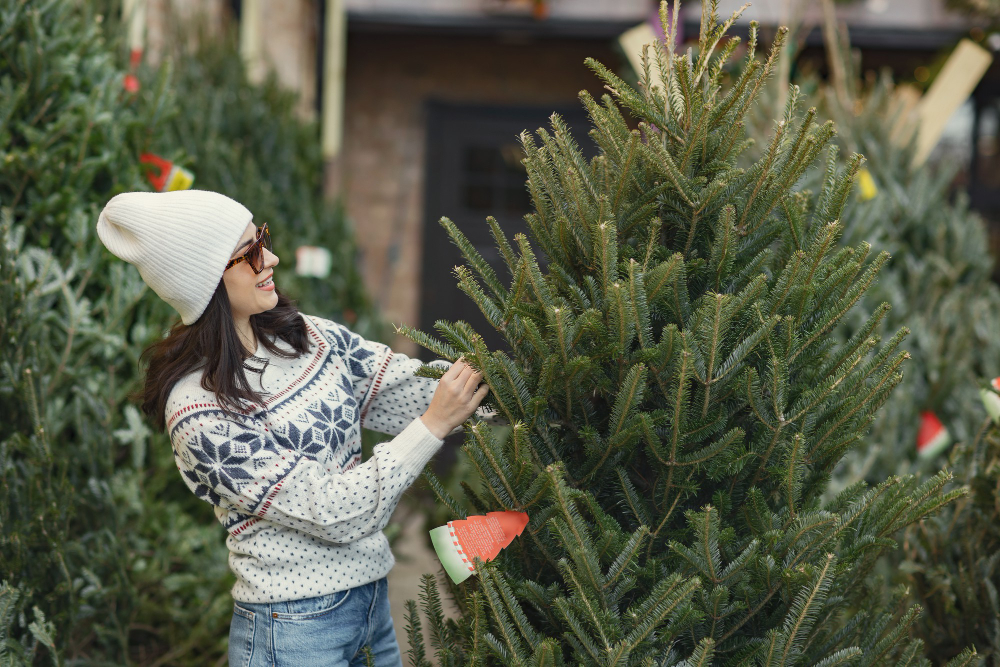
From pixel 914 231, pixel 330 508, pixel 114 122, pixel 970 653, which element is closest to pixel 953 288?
pixel 914 231

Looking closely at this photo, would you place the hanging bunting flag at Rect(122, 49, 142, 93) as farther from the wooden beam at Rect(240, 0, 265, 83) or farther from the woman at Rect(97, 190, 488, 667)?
the wooden beam at Rect(240, 0, 265, 83)

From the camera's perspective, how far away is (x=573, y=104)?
7316 millimetres

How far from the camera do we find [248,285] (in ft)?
5.38

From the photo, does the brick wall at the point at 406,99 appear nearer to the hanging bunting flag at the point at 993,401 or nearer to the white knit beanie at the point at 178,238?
the hanging bunting flag at the point at 993,401

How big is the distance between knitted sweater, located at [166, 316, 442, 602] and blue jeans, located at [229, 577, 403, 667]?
1.3 inches

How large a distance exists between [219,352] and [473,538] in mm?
602

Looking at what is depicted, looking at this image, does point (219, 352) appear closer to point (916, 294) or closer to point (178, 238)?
point (178, 238)

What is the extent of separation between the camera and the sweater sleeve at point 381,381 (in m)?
1.80

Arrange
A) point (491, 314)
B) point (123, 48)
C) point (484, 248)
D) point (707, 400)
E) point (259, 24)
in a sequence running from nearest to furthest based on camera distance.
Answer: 1. point (707, 400)
2. point (491, 314)
3. point (123, 48)
4. point (259, 24)
5. point (484, 248)

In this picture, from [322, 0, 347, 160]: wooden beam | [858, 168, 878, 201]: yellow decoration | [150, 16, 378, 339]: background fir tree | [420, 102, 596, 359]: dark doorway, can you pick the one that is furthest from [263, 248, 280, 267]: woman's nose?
[420, 102, 596, 359]: dark doorway

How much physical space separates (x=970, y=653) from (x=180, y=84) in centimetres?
413

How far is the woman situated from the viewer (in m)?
1.51

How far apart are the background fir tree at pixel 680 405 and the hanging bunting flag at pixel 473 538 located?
0.03 m

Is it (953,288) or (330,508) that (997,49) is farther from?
(330,508)
